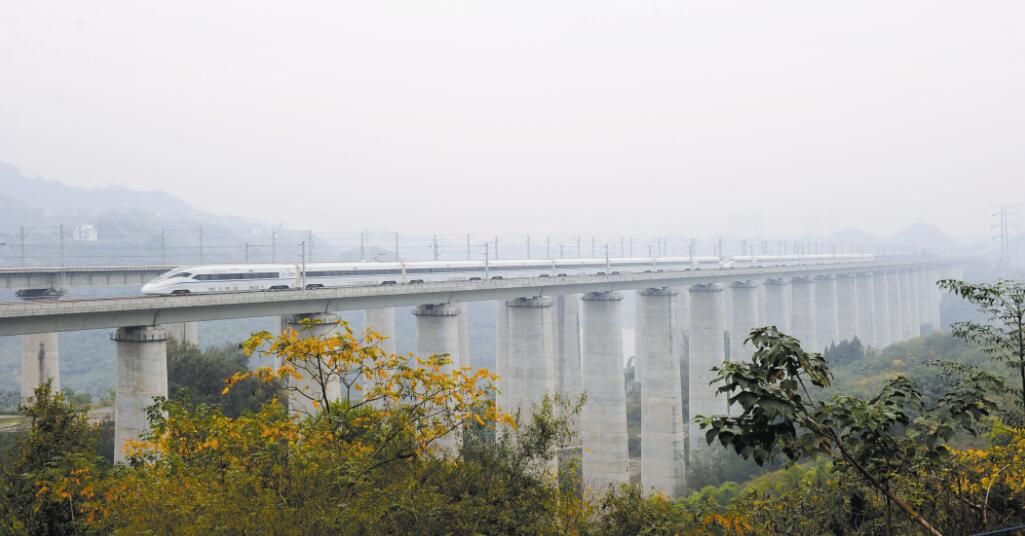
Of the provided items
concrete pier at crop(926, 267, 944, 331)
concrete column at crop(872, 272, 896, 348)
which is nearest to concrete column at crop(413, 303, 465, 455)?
concrete column at crop(872, 272, 896, 348)

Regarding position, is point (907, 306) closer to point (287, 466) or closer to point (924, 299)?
point (924, 299)

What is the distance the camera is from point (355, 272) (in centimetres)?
4644

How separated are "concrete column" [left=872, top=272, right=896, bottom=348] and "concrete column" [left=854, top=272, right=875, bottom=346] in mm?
1126

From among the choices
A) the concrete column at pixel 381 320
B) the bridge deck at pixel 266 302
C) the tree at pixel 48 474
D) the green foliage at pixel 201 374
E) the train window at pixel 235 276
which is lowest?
the green foliage at pixel 201 374

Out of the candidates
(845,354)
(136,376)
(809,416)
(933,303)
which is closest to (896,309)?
(933,303)

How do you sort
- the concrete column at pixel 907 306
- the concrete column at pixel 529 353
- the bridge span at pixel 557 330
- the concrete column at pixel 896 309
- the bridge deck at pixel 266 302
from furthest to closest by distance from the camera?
1. the concrete column at pixel 907 306
2. the concrete column at pixel 896 309
3. the concrete column at pixel 529 353
4. the bridge span at pixel 557 330
5. the bridge deck at pixel 266 302

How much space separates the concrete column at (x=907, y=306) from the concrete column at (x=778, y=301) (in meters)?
51.6

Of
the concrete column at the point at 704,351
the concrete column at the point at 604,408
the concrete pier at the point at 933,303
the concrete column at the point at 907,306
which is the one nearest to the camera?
the concrete column at the point at 604,408

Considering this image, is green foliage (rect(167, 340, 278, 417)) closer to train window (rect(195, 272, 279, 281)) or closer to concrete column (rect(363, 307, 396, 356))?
train window (rect(195, 272, 279, 281))

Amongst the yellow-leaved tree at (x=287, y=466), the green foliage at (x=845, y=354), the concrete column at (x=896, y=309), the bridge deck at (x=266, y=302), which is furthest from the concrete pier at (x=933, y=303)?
the yellow-leaved tree at (x=287, y=466)

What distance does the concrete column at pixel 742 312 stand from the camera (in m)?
76.9

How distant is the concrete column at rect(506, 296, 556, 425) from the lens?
48094 millimetres

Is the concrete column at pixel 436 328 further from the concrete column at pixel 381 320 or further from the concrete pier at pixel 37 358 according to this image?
the concrete pier at pixel 37 358

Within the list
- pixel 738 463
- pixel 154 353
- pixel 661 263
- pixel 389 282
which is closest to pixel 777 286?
pixel 661 263
